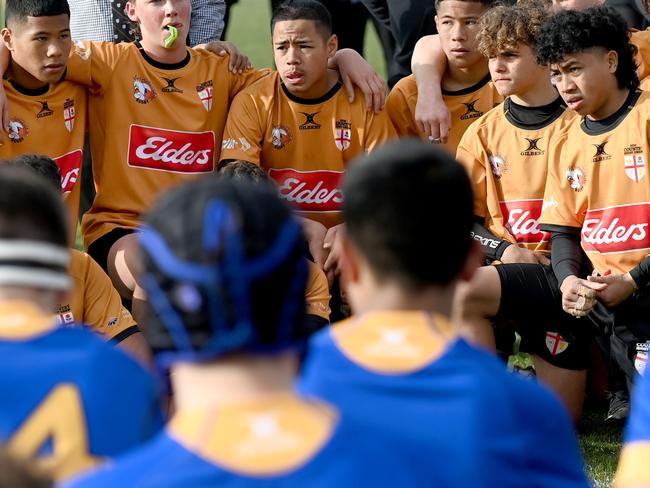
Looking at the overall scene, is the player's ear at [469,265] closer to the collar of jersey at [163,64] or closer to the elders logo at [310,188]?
the elders logo at [310,188]

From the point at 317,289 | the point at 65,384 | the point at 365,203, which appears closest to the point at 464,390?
the point at 365,203

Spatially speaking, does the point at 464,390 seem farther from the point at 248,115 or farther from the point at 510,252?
the point at 248,115

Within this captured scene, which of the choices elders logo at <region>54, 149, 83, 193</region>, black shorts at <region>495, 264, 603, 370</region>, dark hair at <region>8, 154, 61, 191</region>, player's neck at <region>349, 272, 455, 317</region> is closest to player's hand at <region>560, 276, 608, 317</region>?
black shorts at <region>495, 264, 603, 370</region>

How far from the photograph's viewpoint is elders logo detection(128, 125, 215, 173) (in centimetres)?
657

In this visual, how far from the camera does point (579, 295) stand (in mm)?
5531

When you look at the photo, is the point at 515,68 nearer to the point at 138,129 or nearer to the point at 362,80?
the point at 362,80

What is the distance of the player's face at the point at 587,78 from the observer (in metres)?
5.70

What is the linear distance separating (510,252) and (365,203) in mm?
3801

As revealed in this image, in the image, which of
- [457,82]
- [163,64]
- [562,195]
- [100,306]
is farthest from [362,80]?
[100,306]

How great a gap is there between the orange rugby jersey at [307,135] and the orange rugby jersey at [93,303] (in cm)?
126

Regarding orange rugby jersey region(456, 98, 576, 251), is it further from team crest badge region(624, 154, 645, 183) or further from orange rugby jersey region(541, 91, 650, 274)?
team crest badge region(624, 154, 645, 183)

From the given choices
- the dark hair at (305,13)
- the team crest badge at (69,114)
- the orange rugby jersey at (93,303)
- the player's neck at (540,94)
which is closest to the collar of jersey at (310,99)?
the dark hair at (305,13)

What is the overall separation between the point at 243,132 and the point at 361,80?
2.64ft

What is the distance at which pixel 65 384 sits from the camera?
2.27 meters
